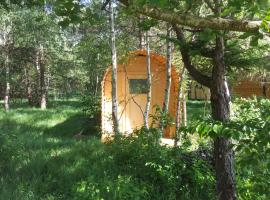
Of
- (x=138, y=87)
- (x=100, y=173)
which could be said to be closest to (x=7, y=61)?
(x=138, y=87)

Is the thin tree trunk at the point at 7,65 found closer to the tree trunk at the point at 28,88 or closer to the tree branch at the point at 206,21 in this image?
the tree trunk at the point at 28,88

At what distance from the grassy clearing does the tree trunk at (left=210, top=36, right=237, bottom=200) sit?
1.50m

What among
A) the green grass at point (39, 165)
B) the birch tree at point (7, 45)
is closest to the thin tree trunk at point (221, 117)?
the green grass at point (39, 165)

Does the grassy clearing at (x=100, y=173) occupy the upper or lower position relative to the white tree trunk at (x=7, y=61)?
lower

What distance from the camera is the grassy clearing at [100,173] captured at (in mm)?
6457

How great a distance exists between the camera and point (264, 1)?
7.18ft

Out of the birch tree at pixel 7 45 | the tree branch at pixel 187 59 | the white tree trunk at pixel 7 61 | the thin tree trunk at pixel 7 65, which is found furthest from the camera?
the birch tree at pixel 7 45

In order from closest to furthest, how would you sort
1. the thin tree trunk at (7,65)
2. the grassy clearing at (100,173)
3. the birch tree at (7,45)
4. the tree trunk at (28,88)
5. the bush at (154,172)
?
the grassy clearing at (100,173)
the bush at (154,172)
the thin tree trunk at (7,65)
the birch tree at (7,45)
the tree trunk at (28,88)

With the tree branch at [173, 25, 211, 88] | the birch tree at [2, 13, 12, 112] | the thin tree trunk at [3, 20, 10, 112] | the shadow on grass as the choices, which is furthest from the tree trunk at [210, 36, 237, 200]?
the birch tree at [2, 13, 12, 112]

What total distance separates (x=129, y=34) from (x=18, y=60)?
13939 mm

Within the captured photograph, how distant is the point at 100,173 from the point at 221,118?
3154 mm

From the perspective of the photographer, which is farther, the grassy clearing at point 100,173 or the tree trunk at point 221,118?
the grassy clearing at point 100,173

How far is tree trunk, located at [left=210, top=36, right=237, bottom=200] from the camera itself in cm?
520

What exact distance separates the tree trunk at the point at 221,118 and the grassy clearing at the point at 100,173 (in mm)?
1504
